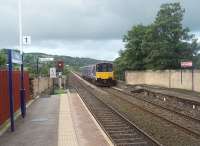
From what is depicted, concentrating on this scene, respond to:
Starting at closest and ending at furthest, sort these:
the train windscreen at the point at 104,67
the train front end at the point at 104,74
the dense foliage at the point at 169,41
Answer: the dense foliage at the point at 169,41
the train front end at the point at 104,74
the train windscreen at the point at 104,67

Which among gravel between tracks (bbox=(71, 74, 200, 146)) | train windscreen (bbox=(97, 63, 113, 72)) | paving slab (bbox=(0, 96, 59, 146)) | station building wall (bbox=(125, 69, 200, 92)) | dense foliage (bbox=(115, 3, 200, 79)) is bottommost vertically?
gravel between tracks (bbox=(71, 74, 200, 146))

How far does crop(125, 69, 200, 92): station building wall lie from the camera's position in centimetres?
4230

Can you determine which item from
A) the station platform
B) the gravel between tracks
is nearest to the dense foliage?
the gravel between tracks

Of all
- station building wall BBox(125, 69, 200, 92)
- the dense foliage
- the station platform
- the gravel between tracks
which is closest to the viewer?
the station platform

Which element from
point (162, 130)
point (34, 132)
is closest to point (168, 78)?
point (162, 130)

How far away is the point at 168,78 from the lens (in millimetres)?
51344

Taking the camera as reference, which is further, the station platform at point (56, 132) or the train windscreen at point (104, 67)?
the train windscreen at point (104, 67)

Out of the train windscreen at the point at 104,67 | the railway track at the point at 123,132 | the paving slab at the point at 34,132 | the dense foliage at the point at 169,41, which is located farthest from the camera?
the train windscreen at the point at 104,67

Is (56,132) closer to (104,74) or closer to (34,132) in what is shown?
(34,132)

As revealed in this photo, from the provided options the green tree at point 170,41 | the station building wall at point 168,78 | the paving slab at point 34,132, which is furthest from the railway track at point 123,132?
the green tree at point 170,41

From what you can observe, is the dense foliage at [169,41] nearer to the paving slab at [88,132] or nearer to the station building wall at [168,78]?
the station building wall at [168,78]

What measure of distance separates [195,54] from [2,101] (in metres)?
43.5

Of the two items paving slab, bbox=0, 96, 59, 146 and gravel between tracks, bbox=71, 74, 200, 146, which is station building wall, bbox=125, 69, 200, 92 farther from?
Result: paving slab, bbox=0, 96, 59, 146

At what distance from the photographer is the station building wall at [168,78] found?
42.3 metres
